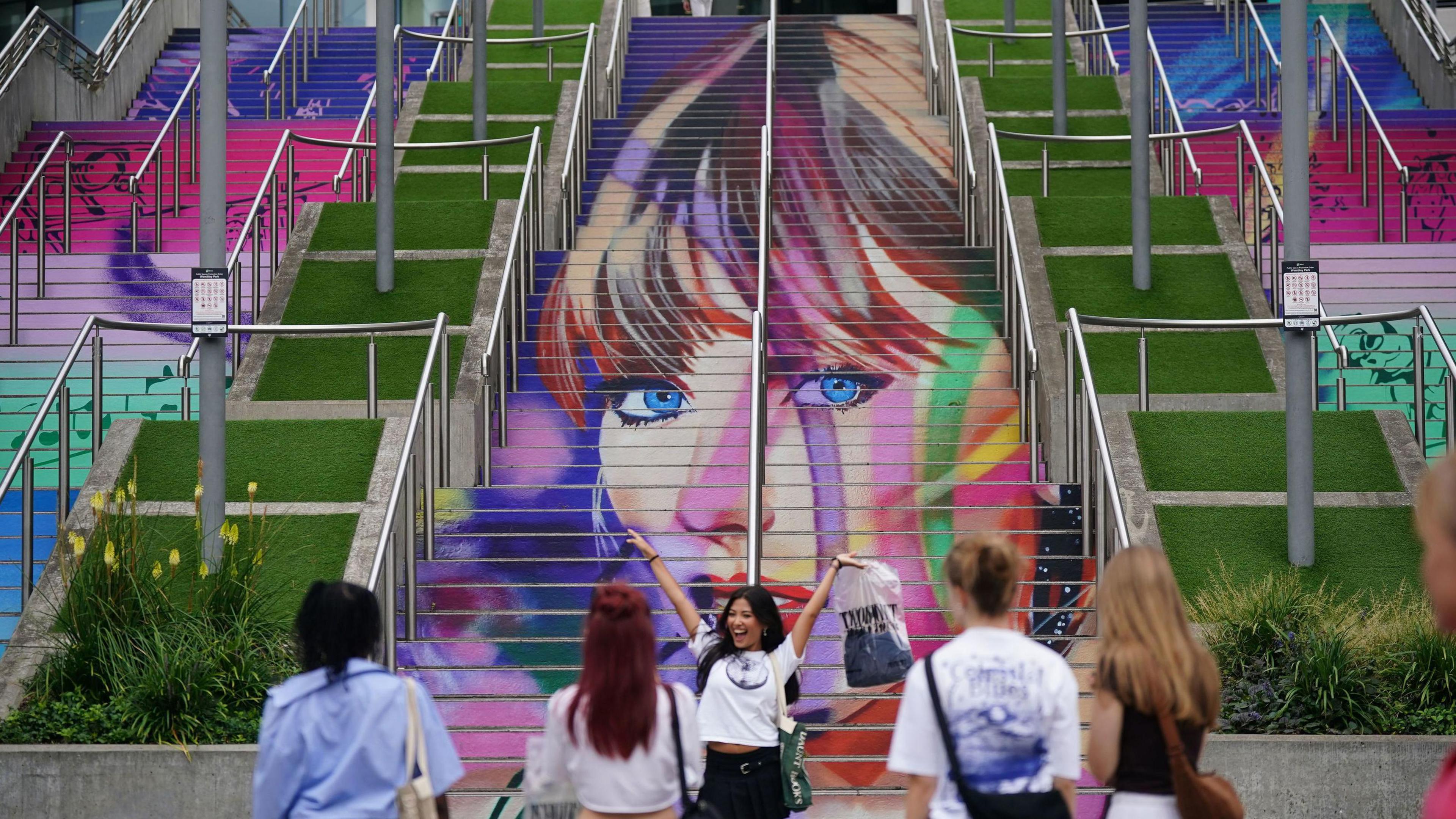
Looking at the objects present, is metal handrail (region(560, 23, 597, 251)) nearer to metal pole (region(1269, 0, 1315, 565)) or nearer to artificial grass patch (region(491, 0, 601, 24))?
artificial grass patch (region(491, 0, 601, 24))

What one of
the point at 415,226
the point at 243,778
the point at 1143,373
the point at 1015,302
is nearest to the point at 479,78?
the point at 415,226

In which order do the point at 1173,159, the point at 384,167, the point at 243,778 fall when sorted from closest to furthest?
the point at 243,778, the point at 384,167, the point at 1173,159

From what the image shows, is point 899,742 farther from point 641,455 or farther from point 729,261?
point 729,261

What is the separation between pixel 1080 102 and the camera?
1864cm

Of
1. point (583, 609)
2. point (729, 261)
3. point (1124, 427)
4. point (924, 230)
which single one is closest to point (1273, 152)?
point (924, 230)

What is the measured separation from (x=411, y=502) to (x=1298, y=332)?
4900 millimetres

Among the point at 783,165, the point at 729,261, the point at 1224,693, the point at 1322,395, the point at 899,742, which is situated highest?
the point at 783,165

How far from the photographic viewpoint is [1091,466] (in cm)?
966

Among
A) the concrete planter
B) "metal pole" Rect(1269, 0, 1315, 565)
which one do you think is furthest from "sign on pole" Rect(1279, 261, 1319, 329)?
the concrete planter

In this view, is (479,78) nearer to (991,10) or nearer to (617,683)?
(991,10)

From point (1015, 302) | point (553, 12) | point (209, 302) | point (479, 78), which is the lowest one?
point (209, 302)

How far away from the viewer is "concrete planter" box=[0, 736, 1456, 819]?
7172 millimetres

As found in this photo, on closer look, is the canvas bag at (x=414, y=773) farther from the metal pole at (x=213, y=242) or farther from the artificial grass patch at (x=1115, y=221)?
the artificial grass patch at (x=1115, y=221)

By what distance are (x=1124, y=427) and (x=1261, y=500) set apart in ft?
3.16
